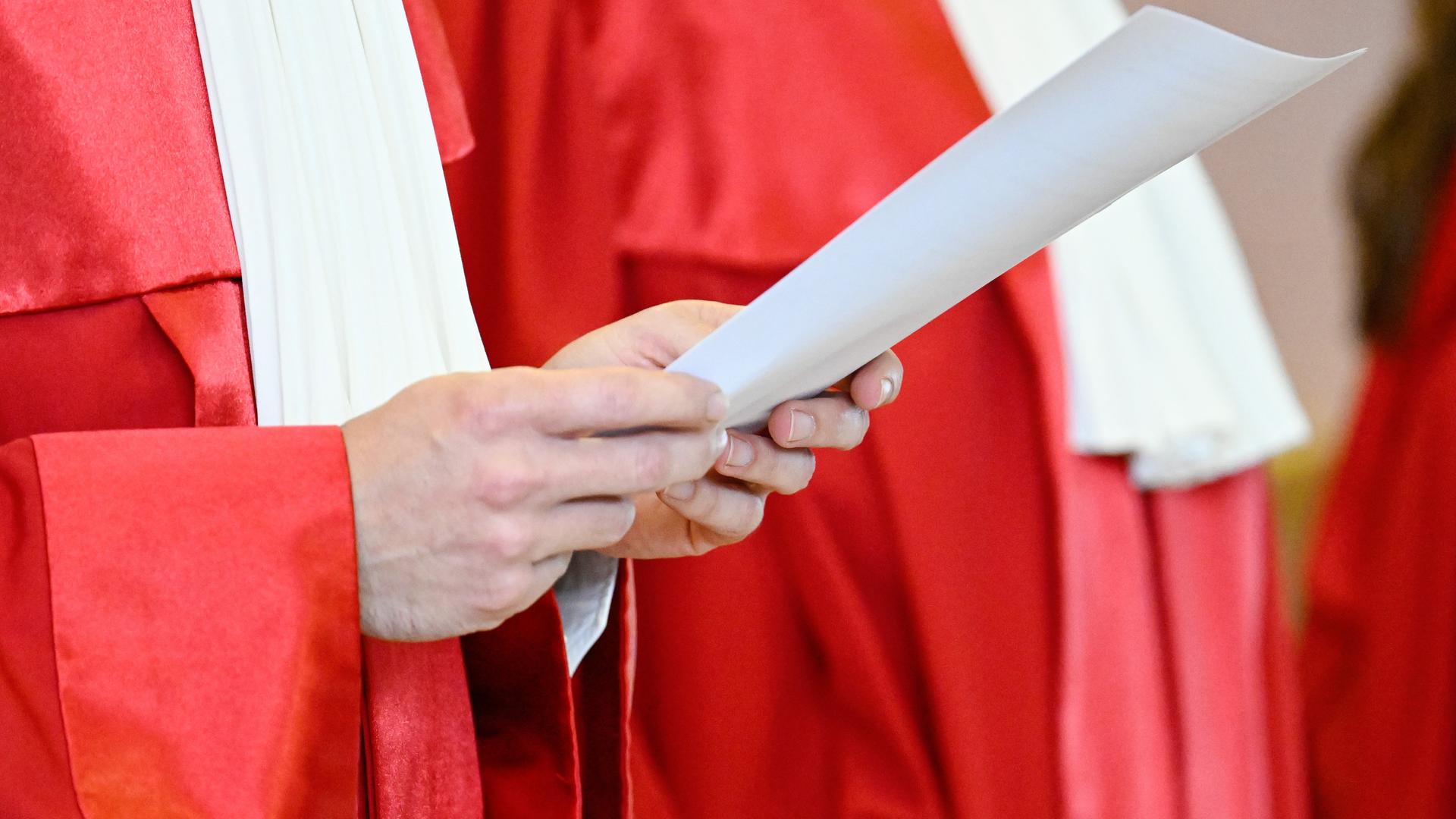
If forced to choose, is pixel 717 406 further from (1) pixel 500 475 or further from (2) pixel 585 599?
(2) pixel 585 599

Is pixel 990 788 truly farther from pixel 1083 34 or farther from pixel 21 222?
pixel 21 222

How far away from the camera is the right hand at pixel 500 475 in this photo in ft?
1.45

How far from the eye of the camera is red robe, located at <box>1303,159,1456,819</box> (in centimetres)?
119

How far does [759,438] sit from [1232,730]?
2.03 feet

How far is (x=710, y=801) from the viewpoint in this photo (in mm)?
851

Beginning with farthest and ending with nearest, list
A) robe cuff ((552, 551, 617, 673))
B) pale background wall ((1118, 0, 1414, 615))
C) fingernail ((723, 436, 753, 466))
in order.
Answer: pale background wall ((1118, 0, 1414, 615))
robe cuff ((552, 551, 617, 673))
fingernail ((723, 436, 753, 466))

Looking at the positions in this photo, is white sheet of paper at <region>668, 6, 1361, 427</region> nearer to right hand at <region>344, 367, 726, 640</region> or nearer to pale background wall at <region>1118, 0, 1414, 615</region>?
right hand at <region>344, 367, 726, 640</region>

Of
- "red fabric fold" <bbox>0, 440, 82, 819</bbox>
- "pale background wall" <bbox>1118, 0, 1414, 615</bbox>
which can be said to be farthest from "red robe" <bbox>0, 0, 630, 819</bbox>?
"pale background wall" <bbox>1118, 0, 1414, 615</bbox>

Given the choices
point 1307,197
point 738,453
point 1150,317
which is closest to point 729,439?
point 738,453

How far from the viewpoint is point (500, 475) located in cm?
44

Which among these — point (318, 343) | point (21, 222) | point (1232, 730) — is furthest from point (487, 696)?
point (1232, 730)

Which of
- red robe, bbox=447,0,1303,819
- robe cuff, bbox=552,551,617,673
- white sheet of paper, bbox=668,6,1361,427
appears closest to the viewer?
white sheet of paper, bbox=668,6,1361,427

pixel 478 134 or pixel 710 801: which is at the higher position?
pixel 478 134

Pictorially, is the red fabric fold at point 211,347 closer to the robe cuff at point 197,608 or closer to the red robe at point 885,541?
the robe cuff at point 197,608
